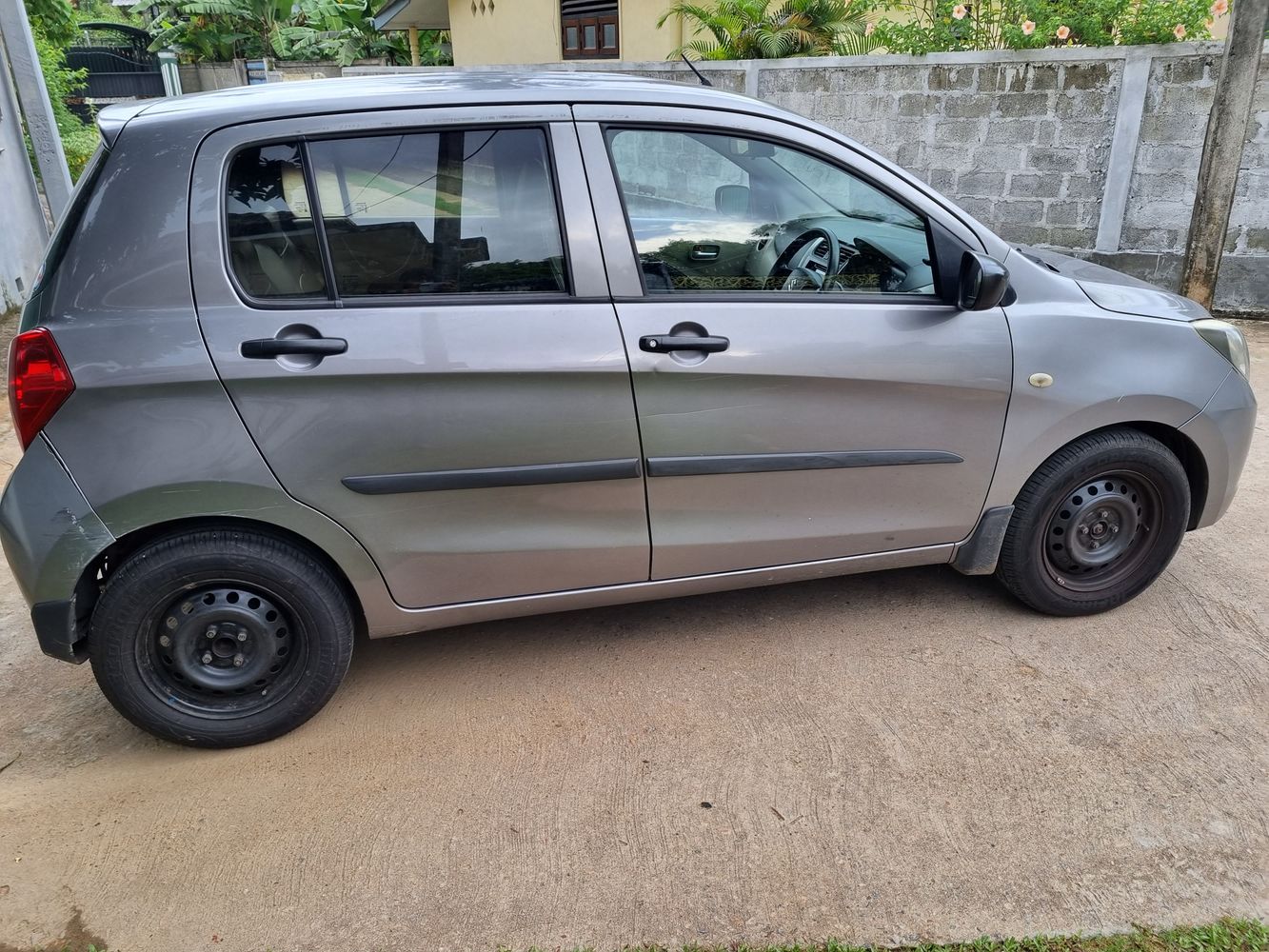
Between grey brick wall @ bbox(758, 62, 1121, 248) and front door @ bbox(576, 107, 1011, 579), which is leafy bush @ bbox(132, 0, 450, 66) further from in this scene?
front door @ bbox(576, 107, 1011, 579)

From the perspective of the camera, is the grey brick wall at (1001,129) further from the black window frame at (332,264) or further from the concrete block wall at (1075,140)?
the black window frame at (332,264)

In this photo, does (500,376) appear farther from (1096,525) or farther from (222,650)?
(1096,525)

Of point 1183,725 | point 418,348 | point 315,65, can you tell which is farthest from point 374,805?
point 315,65

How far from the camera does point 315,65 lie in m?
24.5

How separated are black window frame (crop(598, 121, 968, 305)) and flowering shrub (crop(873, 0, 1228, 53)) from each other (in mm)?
5526

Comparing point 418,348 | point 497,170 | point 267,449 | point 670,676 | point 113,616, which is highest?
point 497,170

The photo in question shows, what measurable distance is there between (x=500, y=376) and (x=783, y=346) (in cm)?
85

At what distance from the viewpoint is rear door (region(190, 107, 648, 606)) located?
2625 millimetres

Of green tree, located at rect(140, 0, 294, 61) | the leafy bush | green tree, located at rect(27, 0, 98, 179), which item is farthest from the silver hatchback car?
green tree, located at rect(140, 0, 294, 61)

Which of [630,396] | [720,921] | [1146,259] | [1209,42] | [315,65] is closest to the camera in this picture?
[720,921]

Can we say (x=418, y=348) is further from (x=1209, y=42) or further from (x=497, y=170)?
(x=1209, y=42)

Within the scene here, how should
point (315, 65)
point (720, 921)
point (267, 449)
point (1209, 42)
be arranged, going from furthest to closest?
point (315, 65) < point (1209, 42) < point (267, 449) < point (720, 921)

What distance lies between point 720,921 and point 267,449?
170cm

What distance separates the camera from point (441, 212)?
274 cm
